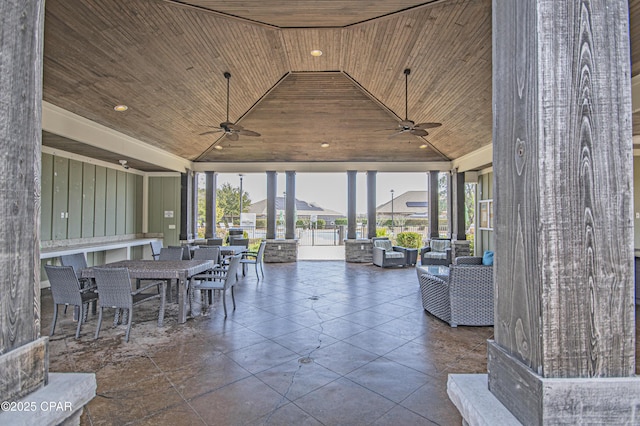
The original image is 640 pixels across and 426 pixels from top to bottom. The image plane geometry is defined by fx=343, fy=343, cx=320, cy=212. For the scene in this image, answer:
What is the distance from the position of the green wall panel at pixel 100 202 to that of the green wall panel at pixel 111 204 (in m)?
0.09

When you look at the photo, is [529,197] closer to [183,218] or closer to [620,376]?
[620,376]

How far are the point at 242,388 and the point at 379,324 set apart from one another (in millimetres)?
2159

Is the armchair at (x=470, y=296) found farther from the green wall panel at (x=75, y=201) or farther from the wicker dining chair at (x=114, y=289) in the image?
the green wall panel at (x=75, y=201)

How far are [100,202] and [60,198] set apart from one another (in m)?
1.33

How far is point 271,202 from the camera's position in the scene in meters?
11.0

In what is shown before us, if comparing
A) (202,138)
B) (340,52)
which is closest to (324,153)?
(202,138)

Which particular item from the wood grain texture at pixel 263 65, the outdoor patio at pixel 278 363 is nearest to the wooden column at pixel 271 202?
the wood grain texture at pixel 263 65

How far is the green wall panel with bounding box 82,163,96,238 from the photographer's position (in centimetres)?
782

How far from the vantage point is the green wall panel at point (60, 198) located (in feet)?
22.9

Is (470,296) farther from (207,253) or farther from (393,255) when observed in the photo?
(393,255)

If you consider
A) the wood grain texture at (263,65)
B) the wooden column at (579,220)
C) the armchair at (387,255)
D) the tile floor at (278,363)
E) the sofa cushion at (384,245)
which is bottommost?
the tile floor at (278,363)

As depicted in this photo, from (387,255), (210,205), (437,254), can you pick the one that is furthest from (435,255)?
(210,205)

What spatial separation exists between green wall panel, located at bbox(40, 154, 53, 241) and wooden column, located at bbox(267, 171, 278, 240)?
5.55 m

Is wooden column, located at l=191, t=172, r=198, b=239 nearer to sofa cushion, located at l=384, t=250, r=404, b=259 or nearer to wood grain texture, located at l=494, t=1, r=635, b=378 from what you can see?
sofa cushion, located at l=384, t=250, r=404, b=259
